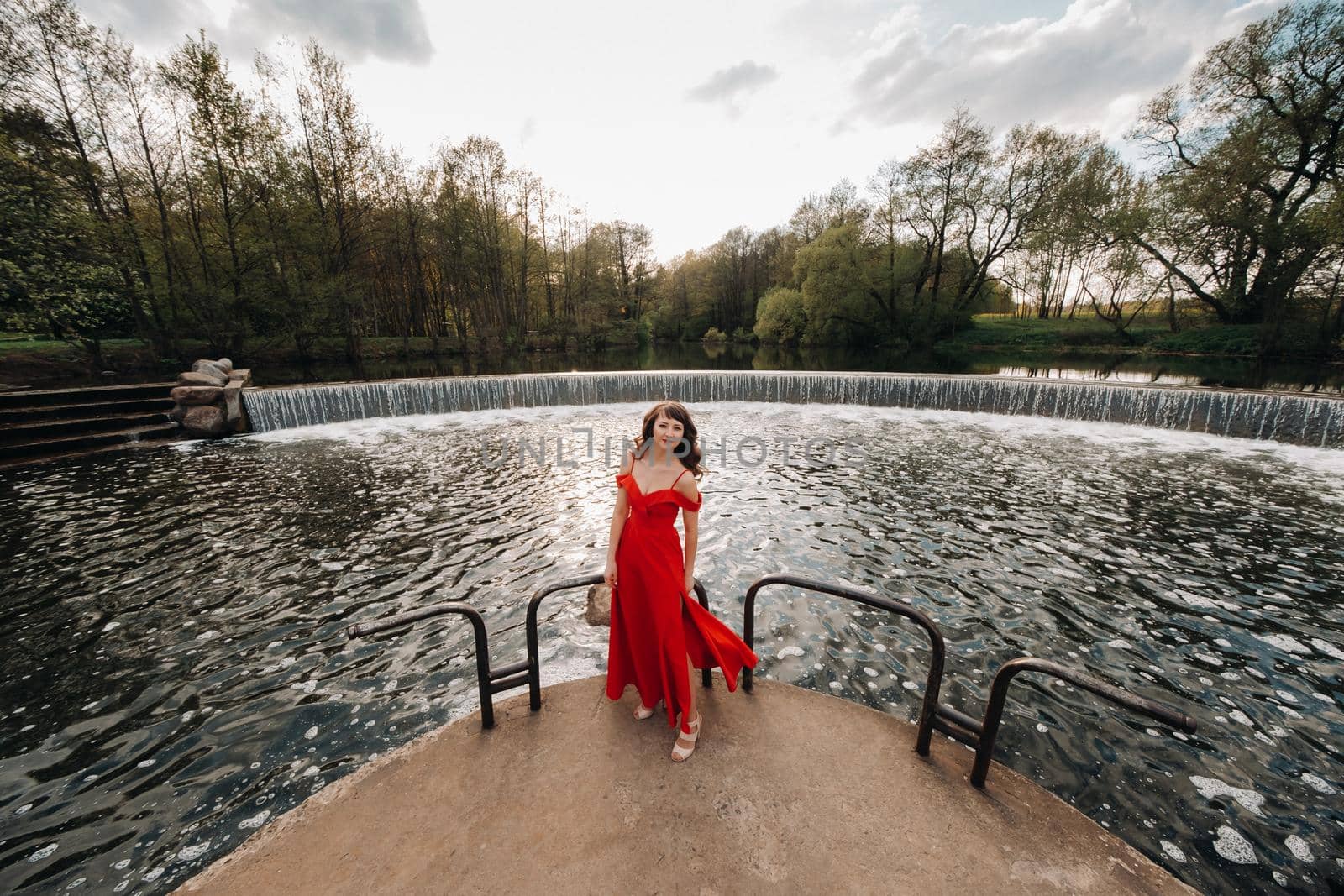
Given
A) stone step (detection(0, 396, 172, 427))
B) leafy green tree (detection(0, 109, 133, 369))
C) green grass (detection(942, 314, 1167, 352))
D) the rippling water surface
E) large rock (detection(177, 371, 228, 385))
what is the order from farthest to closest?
green grass (detection(942, 314, 1167, 352)), large rock (detection(177, 371, 228, 385)), stone step (detection(0, 396, 172, 427)), leafy green tree (detection(0, 109, 133, 369)), the rippling water surface

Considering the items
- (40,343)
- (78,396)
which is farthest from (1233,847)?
(40,343)

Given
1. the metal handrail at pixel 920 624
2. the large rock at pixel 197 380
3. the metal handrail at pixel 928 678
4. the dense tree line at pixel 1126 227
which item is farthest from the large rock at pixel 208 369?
the dense tree line at pixel 1126 227

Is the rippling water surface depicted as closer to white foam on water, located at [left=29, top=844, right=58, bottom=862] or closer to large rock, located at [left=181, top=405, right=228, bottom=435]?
white foam on water, located at [left=29, top=844, right=58, bottom=862]

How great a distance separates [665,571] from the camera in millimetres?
2775

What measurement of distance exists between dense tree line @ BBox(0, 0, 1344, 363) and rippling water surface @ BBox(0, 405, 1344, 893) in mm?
10063

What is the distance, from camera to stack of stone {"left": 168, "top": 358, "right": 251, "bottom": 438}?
13531 millimetres

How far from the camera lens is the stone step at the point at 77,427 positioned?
11.2m

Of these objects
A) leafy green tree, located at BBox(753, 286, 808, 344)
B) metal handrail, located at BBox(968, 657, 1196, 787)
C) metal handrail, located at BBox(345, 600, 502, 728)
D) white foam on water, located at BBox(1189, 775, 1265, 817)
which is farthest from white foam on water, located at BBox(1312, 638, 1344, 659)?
leafy green tree, located at BBox(753, 286, 808, 344)

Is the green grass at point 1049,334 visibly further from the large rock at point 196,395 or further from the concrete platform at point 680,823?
the large rock at point 196,395

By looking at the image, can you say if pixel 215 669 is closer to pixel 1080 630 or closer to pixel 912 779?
pixel 912 779

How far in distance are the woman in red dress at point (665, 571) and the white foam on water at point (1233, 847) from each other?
3.15 metres

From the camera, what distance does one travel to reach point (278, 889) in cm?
218

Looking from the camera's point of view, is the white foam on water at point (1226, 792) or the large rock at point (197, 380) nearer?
the white foam on water at point (1226, 792)

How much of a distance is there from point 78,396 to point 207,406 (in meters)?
2.84
